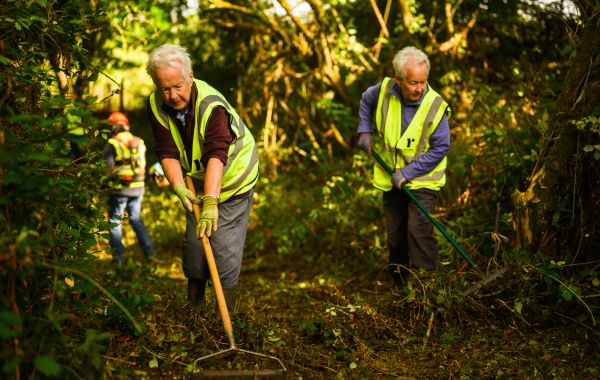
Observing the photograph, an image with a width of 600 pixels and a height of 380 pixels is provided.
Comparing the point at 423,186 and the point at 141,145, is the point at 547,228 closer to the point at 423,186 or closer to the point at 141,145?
the point at 423,186

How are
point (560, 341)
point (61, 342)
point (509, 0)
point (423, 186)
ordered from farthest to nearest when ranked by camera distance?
point (509, 0)
point (423, 186)
point (560, 341)
point (61, 342)

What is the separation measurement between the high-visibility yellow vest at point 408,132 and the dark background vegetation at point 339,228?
58cm

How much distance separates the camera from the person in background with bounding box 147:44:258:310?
10.5ft

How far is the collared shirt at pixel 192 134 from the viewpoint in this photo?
129 inches

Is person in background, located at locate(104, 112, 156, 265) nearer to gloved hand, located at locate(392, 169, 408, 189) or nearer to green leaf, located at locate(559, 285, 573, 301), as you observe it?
gloved hand, located at locate(392, 169, 408, 189)

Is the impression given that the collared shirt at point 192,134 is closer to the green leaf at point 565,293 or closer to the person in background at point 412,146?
the person in background at point 412,146

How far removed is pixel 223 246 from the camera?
3.50 metres

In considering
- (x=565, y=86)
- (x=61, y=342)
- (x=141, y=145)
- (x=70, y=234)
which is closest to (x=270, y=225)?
(x=141, y=145)

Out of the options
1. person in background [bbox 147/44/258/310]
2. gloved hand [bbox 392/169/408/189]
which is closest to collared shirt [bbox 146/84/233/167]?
person in background [bbox 147/44/258/310]

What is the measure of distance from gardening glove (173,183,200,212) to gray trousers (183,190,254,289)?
125 mm

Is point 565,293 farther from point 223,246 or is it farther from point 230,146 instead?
point 230,146

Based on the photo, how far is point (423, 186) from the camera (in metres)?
4.41

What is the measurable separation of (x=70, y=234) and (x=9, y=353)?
82 cm

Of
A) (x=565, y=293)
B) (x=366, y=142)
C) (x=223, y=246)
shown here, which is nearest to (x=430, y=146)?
(x=366, y=142)
